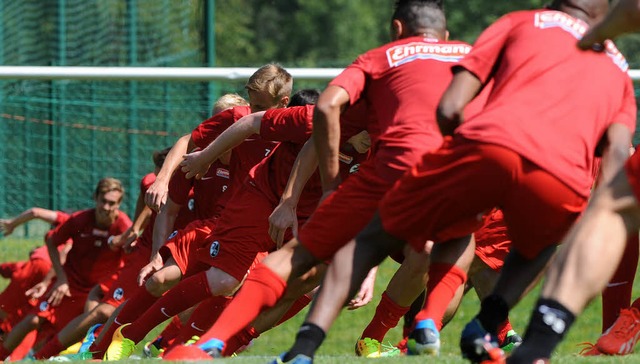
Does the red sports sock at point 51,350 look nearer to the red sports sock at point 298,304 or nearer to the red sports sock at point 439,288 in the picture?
the red sports sock at point 298,304

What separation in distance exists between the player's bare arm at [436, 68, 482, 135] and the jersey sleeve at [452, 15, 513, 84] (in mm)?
25

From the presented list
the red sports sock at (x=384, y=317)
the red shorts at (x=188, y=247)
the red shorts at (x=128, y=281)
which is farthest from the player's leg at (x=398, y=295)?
the red shorts at (x=128, y=281)

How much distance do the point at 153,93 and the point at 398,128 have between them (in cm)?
870

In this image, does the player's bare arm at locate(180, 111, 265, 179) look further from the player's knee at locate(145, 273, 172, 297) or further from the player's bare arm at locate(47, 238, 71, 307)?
the player's bare arm at locate(47, 238, 71, 307)

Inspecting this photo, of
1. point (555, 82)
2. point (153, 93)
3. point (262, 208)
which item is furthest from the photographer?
point (153, 93)

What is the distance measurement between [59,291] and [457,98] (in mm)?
6491

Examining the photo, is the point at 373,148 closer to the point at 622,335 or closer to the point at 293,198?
the point at 293,198

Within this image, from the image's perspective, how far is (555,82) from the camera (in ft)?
14.6

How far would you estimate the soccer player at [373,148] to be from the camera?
496 cm

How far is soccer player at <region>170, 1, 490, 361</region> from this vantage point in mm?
4957

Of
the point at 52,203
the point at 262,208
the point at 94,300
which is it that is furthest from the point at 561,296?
the point at 52,203

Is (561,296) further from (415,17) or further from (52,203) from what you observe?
(52,203)

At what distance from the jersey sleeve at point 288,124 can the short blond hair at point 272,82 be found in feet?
3.31

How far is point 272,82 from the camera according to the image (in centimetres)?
738
